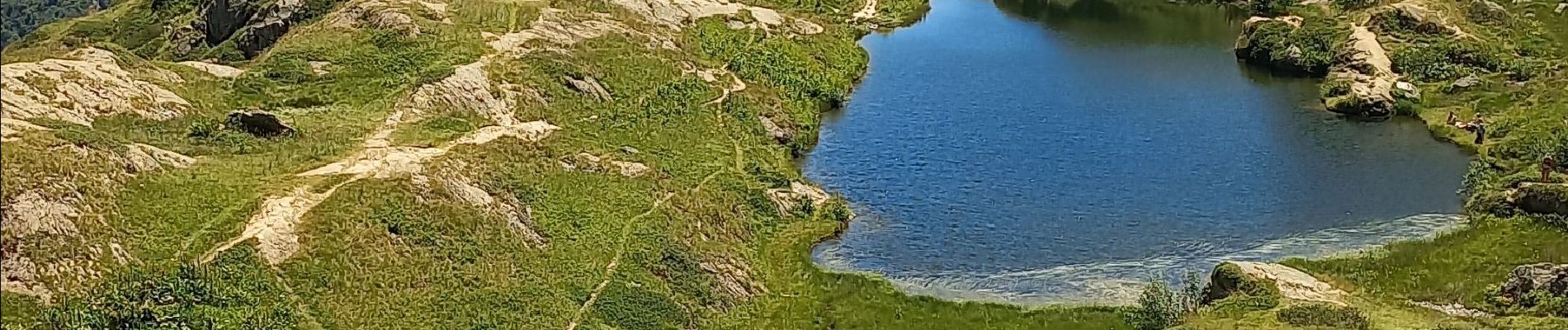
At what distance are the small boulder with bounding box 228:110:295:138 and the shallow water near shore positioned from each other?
25.0 m

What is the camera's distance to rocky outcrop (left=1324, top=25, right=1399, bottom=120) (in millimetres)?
90188

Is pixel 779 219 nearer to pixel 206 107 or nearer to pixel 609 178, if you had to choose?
pixel 609 178

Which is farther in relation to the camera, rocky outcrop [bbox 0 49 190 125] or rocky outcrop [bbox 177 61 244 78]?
rocky outcrop [bbox 177 61 244 78]

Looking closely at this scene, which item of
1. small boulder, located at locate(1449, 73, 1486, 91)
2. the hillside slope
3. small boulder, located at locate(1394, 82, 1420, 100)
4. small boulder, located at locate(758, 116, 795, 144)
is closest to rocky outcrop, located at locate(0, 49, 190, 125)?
the hillside slope

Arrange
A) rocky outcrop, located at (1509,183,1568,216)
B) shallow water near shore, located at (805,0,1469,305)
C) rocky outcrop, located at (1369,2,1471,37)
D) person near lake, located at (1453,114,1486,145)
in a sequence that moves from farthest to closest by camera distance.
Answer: rocky outcrop, located at (1369,2,1471,37)
person near lake, located at (1453,114,1486,145)
rocky outcrop, located at (1509,183,1568,216)
shallow water near shore, located at (805,0,1469,305)

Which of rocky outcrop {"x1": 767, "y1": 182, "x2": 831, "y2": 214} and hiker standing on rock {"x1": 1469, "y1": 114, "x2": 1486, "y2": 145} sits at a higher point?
hiker standing on rock {"x1": 1469, "y1": 114, "x2": 1486, "y2": 145}

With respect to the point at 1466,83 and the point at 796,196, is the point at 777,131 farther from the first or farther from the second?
the point at 1466,83

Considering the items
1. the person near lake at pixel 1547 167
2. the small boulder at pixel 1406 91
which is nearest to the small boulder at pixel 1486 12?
the small boulder at pixel 1406 91

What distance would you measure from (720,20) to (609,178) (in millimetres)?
43909

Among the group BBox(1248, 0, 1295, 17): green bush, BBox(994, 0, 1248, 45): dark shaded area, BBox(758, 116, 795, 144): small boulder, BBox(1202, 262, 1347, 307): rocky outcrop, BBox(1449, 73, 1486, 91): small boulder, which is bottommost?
BBox(994, 0, 1248, 45): dark shaded area

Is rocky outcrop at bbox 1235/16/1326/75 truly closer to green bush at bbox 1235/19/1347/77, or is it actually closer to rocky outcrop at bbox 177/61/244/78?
green bush at bbox 1235/19/1347/77

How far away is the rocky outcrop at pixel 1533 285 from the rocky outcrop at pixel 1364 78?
3731 cm

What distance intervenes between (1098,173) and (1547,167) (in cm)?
2259

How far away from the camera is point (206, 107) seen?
66.6 metres
